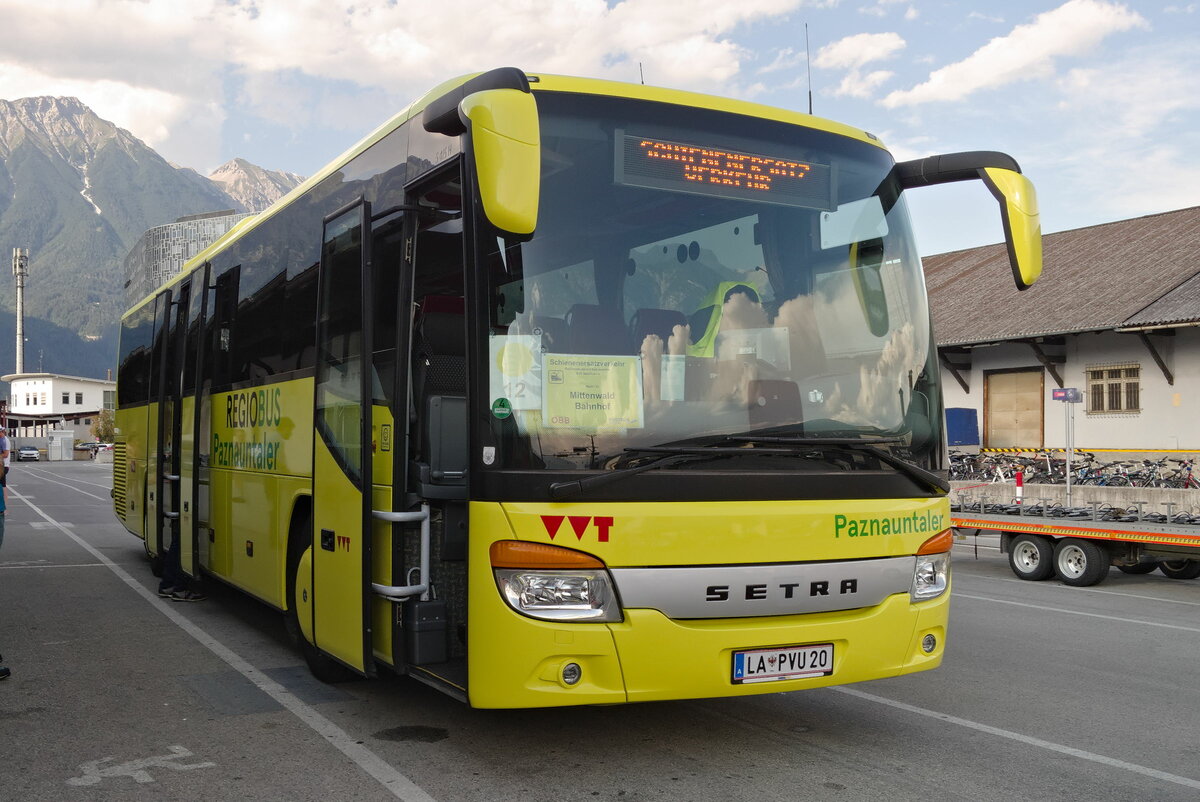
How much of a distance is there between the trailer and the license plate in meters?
8.08

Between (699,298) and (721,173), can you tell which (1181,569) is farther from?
(699,298)

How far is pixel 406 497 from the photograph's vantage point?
522cm

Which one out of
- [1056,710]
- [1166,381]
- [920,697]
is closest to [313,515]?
[920,697]

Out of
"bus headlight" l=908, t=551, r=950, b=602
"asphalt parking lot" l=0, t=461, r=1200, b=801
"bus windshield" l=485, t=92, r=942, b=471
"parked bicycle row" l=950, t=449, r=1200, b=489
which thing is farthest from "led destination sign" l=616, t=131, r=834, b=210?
"parked bicycle row" l=950, t=449, r=1200, b=489

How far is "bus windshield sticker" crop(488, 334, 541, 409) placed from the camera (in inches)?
183

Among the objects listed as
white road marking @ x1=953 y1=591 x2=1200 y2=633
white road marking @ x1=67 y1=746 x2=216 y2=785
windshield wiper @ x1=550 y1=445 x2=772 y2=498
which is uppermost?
windshield wiper @ x1=550 y1=445 x2=772 y2=498

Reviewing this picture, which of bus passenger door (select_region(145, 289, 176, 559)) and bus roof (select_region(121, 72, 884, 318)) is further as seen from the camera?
bus passenger door (select_region(145, 289, 176, 559))

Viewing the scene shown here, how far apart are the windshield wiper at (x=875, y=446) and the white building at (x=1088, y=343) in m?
19.1

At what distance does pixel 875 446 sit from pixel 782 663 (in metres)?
1.10

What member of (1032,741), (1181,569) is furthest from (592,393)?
(1181,569)

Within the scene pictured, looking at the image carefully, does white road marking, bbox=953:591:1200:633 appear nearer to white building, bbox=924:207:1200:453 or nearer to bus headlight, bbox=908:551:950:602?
bus headlight, bbox=908:551:950:602

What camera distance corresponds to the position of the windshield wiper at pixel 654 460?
459cm

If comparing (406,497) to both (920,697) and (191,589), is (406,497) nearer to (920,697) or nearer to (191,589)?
(920,697)

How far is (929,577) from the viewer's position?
18.0 ft
